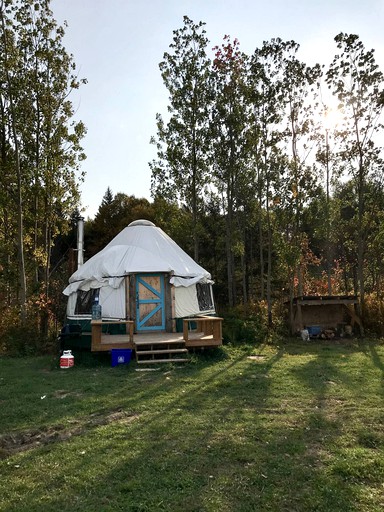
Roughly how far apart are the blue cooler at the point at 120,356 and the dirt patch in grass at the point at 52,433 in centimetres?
337

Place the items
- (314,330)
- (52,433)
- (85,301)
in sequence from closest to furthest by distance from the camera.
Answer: (52,433)
(85,301)
(314,330)

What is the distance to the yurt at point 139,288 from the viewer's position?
10367 millimetres

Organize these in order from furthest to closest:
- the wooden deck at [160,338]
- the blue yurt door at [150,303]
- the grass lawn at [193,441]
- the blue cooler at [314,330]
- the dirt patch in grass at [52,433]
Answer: the blue cooler at [314,330] < the blue yurt door at [150,303] < the wooden deck at [160,338] < the dirt patch in grass at [52,433] < the grass lawn at [193,441]

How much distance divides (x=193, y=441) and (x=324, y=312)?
10.2 metres

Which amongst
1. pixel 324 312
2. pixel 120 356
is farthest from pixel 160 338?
pixel 324 312

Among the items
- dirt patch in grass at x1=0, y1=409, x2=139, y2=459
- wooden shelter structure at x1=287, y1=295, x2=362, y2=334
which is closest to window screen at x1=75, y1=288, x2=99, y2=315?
wooden shelter structure at x1=287, y1=295, x2=362, y2=334

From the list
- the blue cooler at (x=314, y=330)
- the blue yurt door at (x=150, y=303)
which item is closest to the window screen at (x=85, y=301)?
the blue yurt door at (x=150, y=303)

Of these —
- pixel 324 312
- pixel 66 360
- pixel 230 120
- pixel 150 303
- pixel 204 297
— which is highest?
pixel 230 120

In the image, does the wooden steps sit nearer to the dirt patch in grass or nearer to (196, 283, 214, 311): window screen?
(196, 283, 214, 311): window screen

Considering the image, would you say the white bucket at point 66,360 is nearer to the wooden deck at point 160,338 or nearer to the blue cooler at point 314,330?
the wooden deck at point 160,338

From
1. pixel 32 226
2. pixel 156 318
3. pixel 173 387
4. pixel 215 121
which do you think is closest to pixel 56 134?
pixel 32 226

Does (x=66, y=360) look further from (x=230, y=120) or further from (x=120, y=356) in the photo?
(x=230, y=120)

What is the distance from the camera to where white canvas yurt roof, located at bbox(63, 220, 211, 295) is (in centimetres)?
1046

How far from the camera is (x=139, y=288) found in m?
10.5
